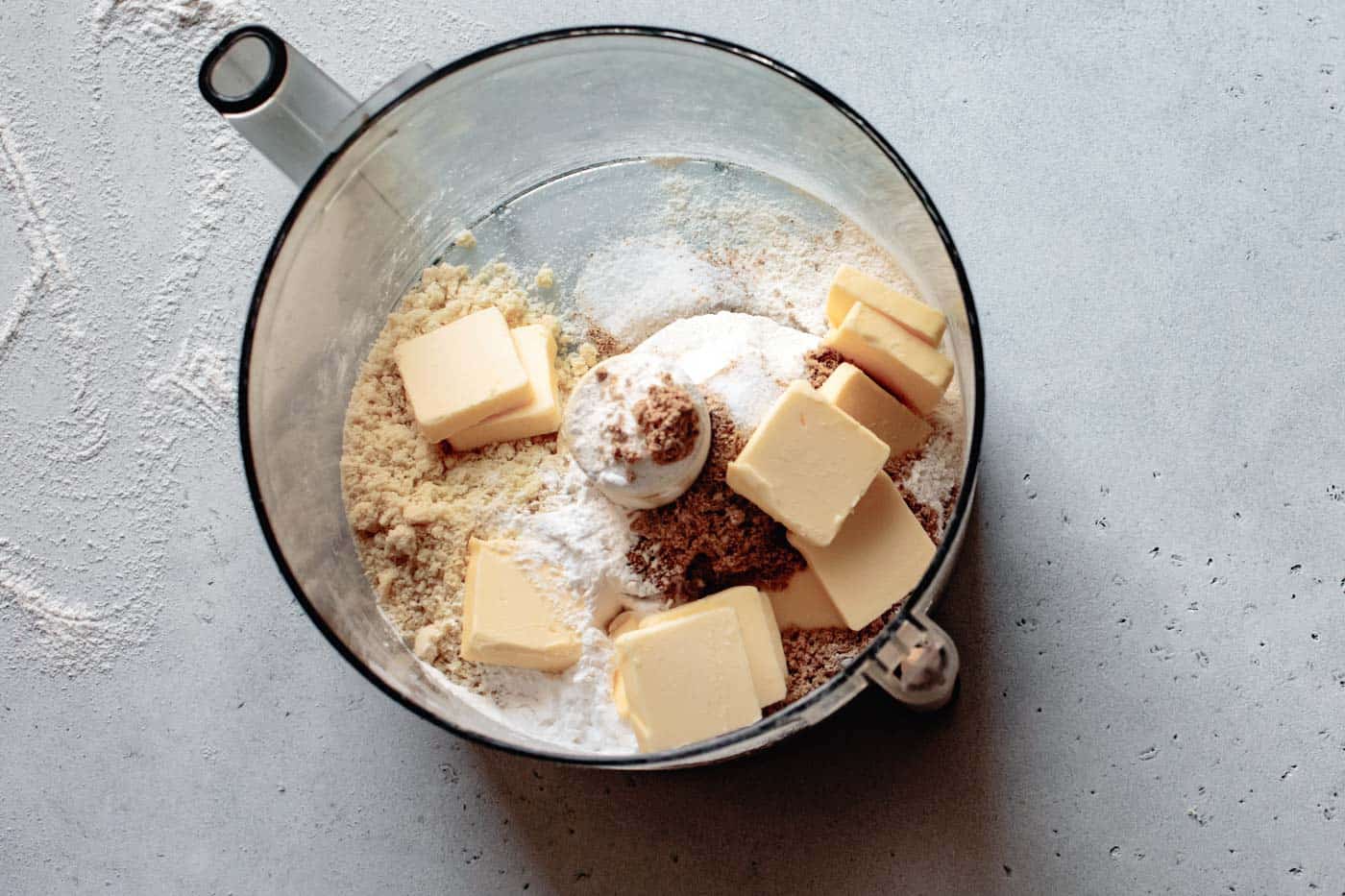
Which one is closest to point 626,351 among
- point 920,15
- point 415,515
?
point 415,515

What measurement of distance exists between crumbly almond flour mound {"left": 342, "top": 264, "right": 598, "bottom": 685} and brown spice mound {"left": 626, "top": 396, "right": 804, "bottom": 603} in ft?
0.37

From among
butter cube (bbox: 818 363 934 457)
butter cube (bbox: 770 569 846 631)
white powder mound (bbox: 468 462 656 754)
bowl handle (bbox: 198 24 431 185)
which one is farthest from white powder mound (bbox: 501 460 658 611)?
bowl handle (bbox: 198 24 431 185)

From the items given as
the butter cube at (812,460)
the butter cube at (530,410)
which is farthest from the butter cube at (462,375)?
the butter cube at (812,460)

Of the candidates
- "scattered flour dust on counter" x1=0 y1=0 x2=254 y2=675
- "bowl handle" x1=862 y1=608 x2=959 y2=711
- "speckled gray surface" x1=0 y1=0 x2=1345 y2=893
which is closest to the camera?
"bowl handle" x1=862 y1=608 x2=959 y2=711

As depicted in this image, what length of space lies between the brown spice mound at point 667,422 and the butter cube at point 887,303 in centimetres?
15

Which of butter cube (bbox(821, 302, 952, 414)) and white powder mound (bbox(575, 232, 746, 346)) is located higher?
white powder mound (bbox(575, 232, 746, 346))

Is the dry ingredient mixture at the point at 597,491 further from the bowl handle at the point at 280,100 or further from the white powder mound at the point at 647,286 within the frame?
the bowl handle at the point at 280,100

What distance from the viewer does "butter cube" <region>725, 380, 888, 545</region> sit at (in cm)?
89

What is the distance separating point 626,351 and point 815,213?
0.70 ft

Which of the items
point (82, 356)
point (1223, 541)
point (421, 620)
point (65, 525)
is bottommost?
point (1223, 541)

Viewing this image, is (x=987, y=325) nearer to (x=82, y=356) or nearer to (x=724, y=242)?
(x=724, y=242)

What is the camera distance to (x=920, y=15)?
1.10 m

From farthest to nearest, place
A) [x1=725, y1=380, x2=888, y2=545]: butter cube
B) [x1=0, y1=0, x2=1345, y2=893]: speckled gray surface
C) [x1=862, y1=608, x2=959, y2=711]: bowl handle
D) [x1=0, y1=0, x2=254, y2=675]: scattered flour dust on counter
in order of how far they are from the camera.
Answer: [x1=0, y1=0, x2=254, y2=675]: scattered flour dust on counter → [x1=0, y1=0, x2=1345, y2=893]: speckled gray surface → [x1=725, y1=380, x2=888, y2=545]: butter cube → [x1=862, y1=608, x2=959, y2=711]: bowl handle

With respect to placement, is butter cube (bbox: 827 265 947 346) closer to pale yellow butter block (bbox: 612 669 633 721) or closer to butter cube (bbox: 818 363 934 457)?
butter cube (bbox: 818 363 934 457)
